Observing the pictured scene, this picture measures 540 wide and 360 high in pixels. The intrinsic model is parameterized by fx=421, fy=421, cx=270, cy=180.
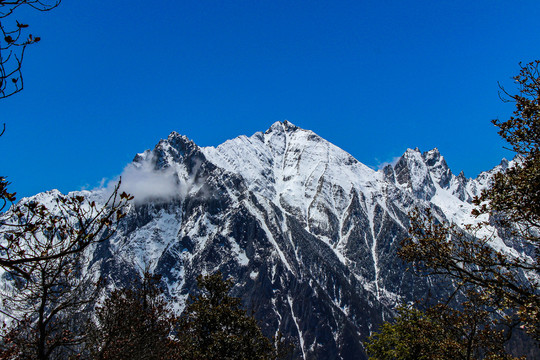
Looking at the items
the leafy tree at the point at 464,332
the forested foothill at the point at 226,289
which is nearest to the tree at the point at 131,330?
the forested foothill at the point at 226,289

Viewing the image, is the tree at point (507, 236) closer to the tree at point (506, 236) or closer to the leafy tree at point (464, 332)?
the tree at point (506, 236)

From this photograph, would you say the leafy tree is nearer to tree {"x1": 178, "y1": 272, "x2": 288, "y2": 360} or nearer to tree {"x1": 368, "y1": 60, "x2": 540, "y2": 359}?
tree {"x1": 368, "y1": 60, "x2": 540, "y2": 359}

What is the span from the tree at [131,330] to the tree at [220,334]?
148cm

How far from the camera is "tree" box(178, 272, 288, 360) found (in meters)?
28.9

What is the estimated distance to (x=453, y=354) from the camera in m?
19.9

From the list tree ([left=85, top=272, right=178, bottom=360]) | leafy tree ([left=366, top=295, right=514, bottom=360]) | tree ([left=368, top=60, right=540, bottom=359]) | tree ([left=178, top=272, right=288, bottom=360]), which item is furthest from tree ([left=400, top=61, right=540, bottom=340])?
tree ([left=178, top=272, right=288, bottom=360])

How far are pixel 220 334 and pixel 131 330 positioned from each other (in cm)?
771

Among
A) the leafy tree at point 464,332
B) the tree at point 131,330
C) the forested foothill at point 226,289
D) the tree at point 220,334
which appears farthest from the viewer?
the tree at point 220,334

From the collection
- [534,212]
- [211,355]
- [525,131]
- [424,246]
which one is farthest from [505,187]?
[211,355]

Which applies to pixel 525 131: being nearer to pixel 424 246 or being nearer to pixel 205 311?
pixel 424 246

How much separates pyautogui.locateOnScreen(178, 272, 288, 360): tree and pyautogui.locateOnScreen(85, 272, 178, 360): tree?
148 centimetres

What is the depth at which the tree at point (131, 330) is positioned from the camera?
21.5 m

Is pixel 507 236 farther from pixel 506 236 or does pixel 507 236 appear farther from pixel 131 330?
pixel 131 330

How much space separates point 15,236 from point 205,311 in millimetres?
22596
